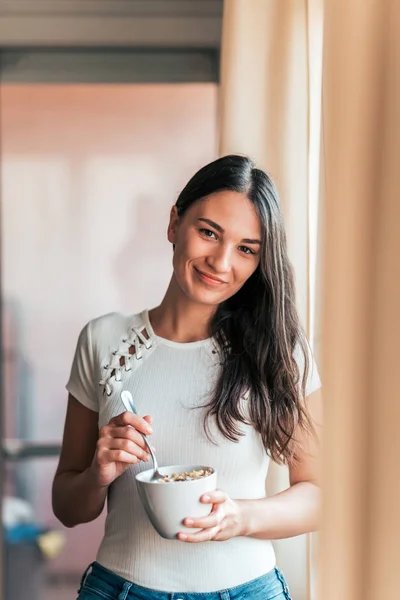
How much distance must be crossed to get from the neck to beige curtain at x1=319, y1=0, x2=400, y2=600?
1.88 ft

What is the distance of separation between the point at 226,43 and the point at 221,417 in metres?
0.92

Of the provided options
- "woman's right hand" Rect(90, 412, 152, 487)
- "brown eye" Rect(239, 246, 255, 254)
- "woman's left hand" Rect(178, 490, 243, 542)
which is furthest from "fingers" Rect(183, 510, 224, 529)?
"brown eye" Rect(239, 246, 255, 254)

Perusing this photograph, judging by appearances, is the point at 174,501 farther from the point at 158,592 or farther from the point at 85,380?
the point at 85,380

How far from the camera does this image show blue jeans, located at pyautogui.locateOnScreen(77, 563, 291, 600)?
45.5 inches

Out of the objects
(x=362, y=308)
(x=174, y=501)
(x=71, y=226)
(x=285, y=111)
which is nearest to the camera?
(x=362, y=308)

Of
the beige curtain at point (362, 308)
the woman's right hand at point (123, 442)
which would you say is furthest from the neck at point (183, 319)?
the beige curtain at point (362, 308)

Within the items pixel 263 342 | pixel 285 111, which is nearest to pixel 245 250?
pixel 263 342

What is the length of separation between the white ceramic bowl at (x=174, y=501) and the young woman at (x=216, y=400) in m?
0.10

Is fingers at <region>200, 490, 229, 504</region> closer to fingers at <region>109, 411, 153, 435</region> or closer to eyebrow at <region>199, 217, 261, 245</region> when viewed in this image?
fingers at <region>109, 411, 153, 435</region>

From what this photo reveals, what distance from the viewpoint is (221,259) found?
3.84 feet

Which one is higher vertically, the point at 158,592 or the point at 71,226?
the point at 71,226

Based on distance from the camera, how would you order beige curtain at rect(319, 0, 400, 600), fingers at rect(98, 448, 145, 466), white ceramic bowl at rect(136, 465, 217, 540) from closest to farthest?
beige curtain at rect(319, 0, 400, 600)
white ceramic bowl at rect(136, 465, 217, 540)
fingers at rect(98, 448, 145, 466)

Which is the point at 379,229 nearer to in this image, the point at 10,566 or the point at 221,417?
the point at 221,417

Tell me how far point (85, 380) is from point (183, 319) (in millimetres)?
192
